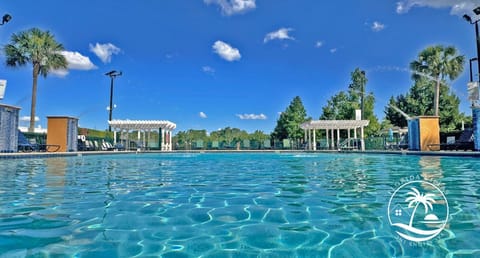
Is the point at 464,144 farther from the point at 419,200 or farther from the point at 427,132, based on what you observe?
the point at 419,200

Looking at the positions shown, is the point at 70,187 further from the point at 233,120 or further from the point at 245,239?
the point at 233,120

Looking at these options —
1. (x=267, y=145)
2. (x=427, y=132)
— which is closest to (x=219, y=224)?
(x=427, y=132)

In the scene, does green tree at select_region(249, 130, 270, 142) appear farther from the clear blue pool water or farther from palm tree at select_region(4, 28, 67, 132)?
the clear blue pool water

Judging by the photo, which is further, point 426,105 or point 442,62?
point 426,105

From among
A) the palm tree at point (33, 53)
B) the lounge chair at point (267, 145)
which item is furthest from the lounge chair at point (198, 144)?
the palm tree at point (33, 53)

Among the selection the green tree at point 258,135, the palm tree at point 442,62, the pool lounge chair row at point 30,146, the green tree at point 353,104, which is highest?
the palm tree at point 442,62

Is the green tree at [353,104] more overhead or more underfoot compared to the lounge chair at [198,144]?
more overhead

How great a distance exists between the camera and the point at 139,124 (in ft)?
80.3

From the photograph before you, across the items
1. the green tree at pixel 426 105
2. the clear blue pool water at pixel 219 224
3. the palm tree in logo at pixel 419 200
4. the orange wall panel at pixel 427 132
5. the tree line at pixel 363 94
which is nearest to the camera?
the clear blue pool water at pixel 219 224

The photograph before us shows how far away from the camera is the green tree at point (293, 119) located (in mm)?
31969

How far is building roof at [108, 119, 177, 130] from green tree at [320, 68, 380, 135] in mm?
16773

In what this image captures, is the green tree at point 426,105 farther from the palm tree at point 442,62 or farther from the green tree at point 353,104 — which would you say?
the palm tree at point 442,62

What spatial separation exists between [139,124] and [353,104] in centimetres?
1990

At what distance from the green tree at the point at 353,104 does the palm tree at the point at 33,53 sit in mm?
25050
